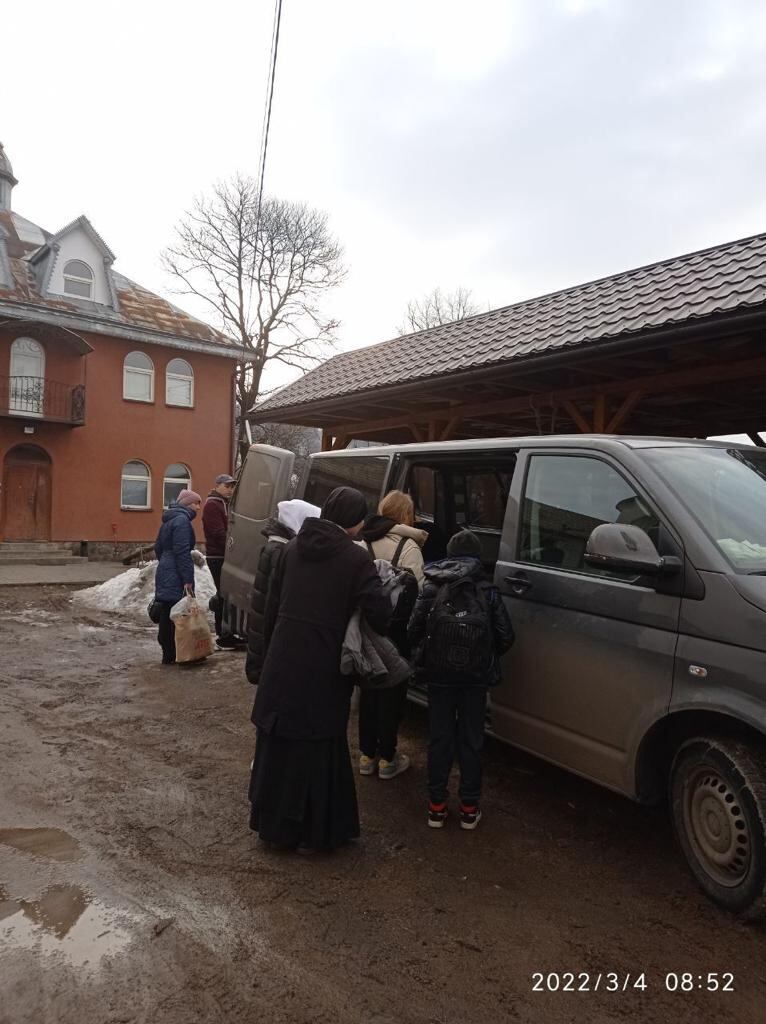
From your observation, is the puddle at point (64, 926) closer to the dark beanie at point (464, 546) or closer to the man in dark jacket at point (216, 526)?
the dark beanie at point (464, 546)

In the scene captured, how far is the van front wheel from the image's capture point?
2.65 m

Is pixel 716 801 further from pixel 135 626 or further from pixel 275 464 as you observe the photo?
pixel 135 626

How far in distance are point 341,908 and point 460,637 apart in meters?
1.25

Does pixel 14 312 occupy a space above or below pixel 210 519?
above

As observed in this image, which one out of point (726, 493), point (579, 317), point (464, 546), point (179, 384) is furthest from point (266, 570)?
point (179, 384)

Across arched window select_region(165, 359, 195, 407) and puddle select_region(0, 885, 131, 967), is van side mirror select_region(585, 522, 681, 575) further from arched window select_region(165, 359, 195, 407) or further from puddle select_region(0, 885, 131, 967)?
arched window select_region(165, 359, 195, 407)

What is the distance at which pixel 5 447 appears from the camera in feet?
64.6

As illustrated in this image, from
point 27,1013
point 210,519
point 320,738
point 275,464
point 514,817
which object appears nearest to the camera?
point 27,1013

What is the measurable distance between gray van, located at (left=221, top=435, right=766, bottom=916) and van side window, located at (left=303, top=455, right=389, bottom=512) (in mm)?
1308

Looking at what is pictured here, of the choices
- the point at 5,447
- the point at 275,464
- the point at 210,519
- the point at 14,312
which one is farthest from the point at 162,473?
the point at 275,464

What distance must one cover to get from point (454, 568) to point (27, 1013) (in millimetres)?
2353

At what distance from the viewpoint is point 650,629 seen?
3.01 meters

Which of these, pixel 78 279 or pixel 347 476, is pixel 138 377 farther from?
pixel 347 476

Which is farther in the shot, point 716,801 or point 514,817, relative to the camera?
point 514,817
